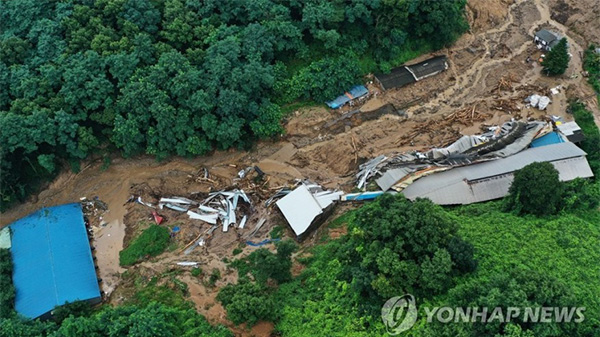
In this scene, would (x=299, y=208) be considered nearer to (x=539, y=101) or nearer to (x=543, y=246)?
(x=543, y=246)

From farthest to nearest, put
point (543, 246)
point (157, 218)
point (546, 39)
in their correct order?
1. point (546, 39)
2. point (157, 218)
3. point (543, 246)

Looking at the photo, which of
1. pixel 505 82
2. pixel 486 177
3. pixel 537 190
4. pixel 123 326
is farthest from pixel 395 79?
pixel 123 326

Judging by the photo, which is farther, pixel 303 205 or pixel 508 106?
pixel 508 106

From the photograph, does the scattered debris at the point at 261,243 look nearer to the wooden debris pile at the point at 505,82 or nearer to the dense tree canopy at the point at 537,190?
the dense tree canopy at the point at 537,190

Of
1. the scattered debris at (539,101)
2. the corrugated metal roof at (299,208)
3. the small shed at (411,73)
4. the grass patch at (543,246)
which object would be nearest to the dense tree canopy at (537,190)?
the grass patch at (543,246)

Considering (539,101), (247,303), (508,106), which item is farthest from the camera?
(508,106)

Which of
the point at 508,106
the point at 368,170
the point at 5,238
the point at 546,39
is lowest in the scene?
the point at 508,106
